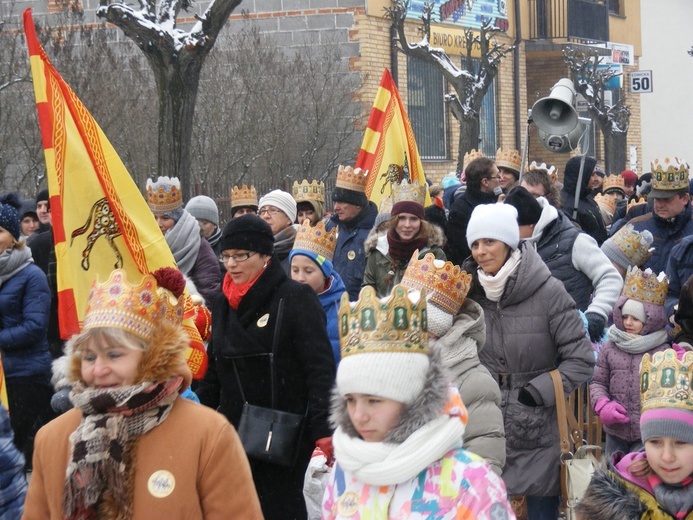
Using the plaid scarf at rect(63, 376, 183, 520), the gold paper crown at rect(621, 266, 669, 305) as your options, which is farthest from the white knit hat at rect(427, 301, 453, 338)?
the gold paper crown at rect(621, 266, 669, 305)

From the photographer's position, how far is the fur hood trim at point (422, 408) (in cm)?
353

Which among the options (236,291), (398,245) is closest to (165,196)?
(398,245)

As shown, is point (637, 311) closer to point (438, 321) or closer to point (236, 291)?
point (438, 321)

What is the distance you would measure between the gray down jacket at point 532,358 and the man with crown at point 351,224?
9.50ft

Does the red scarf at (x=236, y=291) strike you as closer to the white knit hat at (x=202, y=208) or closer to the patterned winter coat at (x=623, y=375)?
the patterned winter coat at (x=623, y=375)

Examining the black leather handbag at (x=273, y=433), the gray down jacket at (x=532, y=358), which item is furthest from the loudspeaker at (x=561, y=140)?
the black leather handbag at (x=273, y=433)

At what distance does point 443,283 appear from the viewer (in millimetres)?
5090

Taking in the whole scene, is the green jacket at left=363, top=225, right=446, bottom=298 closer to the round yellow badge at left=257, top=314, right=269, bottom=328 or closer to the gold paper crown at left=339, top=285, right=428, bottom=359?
the round yellow badge at left=257, top=314, right=269, bottom=328

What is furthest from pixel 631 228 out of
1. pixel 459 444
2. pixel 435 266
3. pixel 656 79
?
pixel 656 79

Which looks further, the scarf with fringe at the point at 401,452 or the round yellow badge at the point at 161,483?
the round yellow badge at the point at 161,483

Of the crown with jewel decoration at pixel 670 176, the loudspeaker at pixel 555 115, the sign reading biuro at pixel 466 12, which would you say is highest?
the sign reading biuro at pixel 466 12

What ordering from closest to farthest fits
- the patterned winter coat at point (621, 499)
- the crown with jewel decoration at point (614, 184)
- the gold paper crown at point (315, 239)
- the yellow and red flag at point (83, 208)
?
the patterned winter coat at point (621, 499)
the yellow and red flag at point (83, 208)
the gold paper crown at point (315, 239)
the crown with jewel decoration at point (614, 184)

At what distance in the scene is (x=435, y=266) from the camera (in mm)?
5105

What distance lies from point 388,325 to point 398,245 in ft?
13.6
